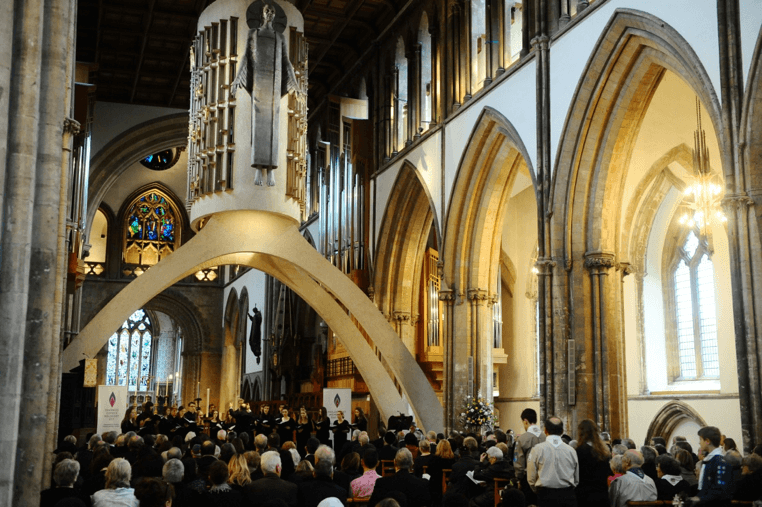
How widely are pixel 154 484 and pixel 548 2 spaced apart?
37.2ft

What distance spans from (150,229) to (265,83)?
1998 cm

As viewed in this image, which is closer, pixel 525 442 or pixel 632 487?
pixel 632 487

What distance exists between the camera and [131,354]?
115ft

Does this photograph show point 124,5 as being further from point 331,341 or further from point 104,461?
point 104,461

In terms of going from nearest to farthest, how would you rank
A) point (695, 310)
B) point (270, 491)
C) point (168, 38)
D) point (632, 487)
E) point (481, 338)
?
point (270, 491) < point (632, 487) < point (695, 310) < point (481, 338) < point (168, 38)

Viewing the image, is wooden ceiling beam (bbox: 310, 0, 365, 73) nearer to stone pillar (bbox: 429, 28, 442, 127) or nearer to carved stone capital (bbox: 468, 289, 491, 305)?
stone pillar (bbox: 429, 28, 442, 127)

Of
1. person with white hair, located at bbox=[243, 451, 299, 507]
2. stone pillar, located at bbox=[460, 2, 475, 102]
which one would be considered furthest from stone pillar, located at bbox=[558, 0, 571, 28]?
person with white hair, located at bbox=[243, 451, 299, 507]

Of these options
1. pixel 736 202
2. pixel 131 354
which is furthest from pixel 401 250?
pixel 131 354

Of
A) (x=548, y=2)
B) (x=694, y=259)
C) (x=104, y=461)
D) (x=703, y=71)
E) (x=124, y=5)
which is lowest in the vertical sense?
(x=104, y=461)

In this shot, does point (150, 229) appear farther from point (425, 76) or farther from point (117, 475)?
point (117, 475)

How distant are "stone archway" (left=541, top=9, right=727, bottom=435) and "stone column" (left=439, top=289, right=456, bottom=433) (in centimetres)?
359

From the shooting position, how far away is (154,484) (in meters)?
4.37

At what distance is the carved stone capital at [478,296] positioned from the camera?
16328 millimetres

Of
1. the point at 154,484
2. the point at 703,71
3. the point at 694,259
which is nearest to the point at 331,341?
the point at 694,259
